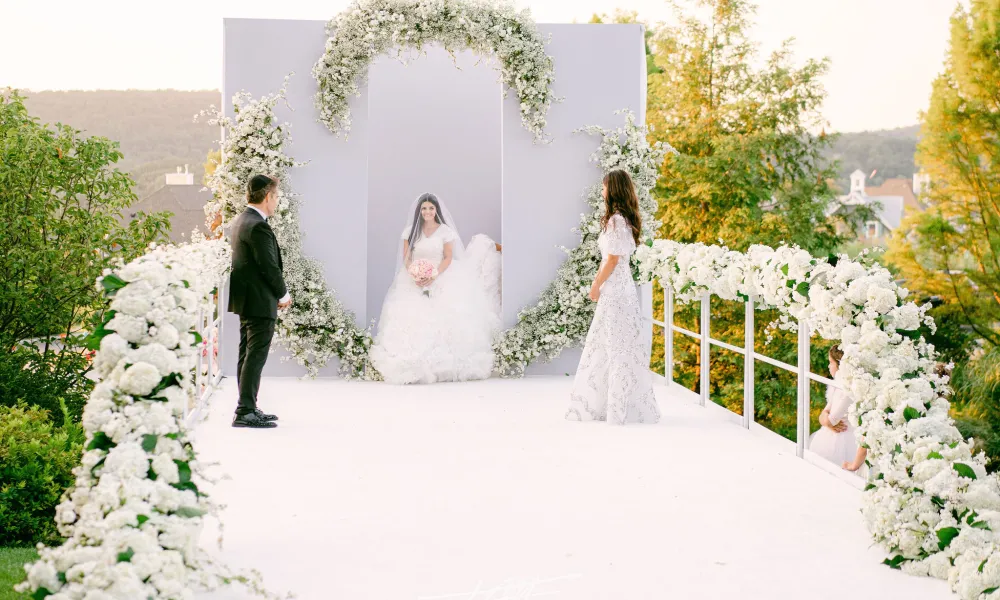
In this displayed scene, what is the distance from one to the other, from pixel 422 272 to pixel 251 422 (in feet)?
9.68

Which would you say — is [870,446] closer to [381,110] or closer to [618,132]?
[618,132]

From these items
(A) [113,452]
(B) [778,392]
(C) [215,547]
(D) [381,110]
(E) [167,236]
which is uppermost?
(D) [381,110]

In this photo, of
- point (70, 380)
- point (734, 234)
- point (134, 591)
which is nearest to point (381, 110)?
point (70, 380)

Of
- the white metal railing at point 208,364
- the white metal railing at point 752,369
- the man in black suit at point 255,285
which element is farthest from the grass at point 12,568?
the white metal railing at point 752,369

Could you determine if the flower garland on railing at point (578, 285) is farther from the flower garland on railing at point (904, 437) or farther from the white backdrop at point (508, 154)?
the flower garland on railing at point (904, 437)

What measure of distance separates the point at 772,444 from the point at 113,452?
4284 mm

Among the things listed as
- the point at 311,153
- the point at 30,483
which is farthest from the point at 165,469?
the point at 311,153

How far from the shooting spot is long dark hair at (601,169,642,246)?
658 centimetres

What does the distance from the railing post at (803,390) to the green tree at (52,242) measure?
220 inches

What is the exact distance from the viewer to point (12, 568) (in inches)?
190

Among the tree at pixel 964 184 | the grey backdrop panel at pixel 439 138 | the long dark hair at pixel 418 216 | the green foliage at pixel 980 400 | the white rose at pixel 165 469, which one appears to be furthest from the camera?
the tree at pixel 964 184

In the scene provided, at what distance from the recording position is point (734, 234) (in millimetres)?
20875

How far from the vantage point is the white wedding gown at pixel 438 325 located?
8641 millimetres

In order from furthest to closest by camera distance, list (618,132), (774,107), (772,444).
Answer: (774,107)
(618,132)
(772,444)
